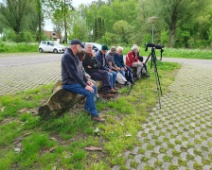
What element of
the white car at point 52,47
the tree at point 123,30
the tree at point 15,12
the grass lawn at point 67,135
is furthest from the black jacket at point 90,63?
the tree at point 123,30

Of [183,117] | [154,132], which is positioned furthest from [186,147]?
[183,117]

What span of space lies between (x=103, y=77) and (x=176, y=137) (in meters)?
2.73

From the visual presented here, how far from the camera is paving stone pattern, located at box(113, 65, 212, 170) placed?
2697mm

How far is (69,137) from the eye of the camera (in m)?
3.29

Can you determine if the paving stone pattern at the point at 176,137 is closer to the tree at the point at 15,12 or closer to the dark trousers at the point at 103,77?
the dark trousers at the point at 103,77

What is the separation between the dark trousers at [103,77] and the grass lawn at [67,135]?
49 centimetres

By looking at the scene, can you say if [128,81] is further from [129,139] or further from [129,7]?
[129,7]

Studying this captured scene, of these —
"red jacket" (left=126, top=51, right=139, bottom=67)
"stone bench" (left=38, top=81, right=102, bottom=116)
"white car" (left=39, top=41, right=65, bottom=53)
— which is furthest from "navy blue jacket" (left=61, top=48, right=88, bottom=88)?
"white car" (left=39, top=41, right=65, bottom=53)

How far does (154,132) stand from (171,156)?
2.49 ft

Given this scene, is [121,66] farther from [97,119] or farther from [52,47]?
[52,47]

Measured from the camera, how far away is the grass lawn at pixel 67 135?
2.68 metres

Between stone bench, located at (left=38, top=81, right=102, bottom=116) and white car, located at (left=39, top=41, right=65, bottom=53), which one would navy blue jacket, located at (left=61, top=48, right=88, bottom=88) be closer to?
stone bench, located at (left=38, top=81, right=102, bottom=116)

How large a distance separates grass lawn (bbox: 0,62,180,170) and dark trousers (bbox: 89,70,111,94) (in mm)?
494

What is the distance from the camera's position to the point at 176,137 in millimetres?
3381
